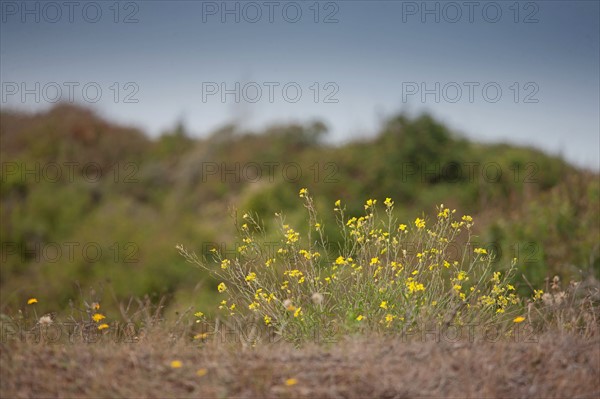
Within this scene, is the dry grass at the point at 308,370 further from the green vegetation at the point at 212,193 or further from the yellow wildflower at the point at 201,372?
the green vegetation at the point at 212,193

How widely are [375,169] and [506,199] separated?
3.85 m

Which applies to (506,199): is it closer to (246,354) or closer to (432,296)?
(432,296)

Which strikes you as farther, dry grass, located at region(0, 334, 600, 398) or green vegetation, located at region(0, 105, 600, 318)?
green vegetation, located at region(0, 105, 600, 318)

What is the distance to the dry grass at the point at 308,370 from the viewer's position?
3.72 m

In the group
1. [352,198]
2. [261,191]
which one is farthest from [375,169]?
[261,191]

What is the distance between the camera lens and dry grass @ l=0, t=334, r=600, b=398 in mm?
3723

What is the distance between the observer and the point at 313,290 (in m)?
5.34

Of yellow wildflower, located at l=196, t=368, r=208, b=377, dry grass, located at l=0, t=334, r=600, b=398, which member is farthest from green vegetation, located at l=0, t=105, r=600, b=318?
yellow wildflower, located at l=196, t=368, r=208, b=377

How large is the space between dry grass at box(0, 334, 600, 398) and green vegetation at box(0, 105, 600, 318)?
669 centimetres

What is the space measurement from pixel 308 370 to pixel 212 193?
59.7 feet

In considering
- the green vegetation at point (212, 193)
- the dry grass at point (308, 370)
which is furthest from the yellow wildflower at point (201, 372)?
the green vegetation at point (212, 193)

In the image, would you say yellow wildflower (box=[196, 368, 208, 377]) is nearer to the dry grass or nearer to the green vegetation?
the dry grass

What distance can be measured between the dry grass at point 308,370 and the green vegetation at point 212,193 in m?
6.69

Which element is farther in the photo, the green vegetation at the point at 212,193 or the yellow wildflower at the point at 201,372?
the green vegetation at the point at 212,193
